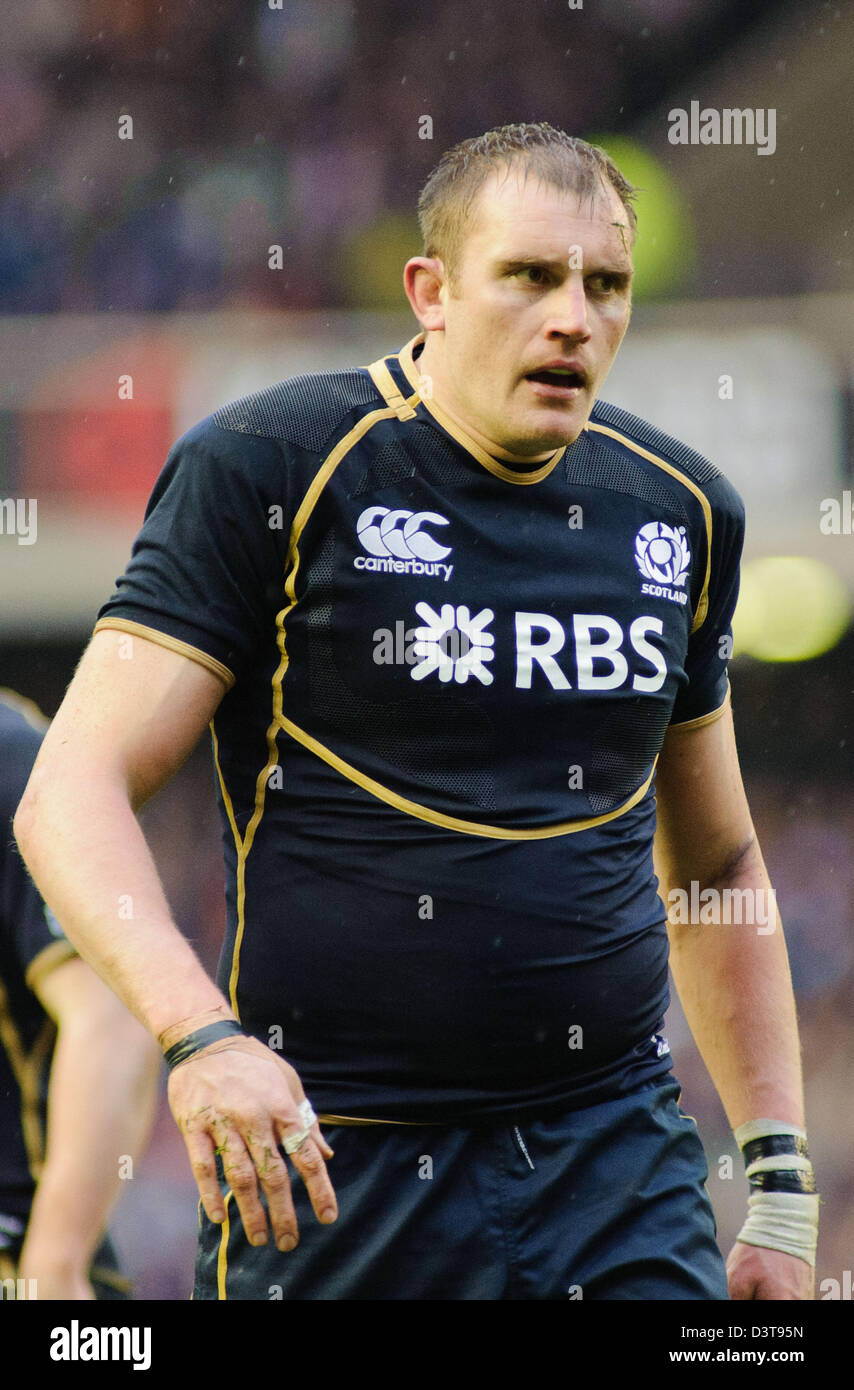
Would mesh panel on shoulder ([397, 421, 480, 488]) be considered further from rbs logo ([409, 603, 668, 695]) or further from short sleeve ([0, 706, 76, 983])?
short sleeve ([0, 706, 76, 983])

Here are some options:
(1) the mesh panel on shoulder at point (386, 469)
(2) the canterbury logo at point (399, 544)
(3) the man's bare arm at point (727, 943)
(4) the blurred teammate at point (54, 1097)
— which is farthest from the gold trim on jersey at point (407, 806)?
(4) the blurred teammate at point (54, 1097)

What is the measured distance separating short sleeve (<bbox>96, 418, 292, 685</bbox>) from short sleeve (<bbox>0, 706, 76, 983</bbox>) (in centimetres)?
84

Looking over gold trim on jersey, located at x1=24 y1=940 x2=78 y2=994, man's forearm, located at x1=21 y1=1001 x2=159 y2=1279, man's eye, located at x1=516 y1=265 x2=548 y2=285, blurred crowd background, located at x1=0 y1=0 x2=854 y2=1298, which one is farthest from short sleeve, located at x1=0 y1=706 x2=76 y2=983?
blurred crowd background, located at x1=0 y1=0 x2=854 y2=1298

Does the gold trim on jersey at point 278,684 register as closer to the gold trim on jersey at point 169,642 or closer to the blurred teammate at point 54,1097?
the gold trim on jersey at point 169,642

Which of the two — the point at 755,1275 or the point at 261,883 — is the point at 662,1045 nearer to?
the point at 755,1275

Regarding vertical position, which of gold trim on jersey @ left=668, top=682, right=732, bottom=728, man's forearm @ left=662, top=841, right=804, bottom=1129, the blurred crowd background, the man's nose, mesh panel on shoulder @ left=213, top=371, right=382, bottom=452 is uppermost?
the blurred crowd background

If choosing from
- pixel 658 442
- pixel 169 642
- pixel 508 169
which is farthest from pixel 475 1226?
pixel 508 169

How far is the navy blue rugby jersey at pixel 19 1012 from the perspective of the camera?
280 centimetres

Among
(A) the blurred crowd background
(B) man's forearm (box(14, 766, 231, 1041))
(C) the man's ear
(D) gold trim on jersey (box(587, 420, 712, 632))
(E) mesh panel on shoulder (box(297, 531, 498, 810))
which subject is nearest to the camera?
(B) man's forearm (box(14, 766, 231, 1041))

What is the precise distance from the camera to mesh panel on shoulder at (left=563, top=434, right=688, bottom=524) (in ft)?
7.94

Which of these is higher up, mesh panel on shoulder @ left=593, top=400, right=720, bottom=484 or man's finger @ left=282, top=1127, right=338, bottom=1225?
mesh panel on shoulder @ left=593, top=400, right=720, bottom=484

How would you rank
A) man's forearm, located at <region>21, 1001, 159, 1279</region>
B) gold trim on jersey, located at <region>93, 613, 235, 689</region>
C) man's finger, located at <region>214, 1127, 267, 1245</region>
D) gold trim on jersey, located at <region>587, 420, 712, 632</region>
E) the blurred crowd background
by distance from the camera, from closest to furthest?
man's finger, located at <region>214, 1127, 267, 1245</region> → gold trim on jersey, located at <region>93, 613, 235, 689</region> → gold trim on jersey, located at <region>587, 420, 712, 632</region> → man's forearm, located at <region>21, 1001, 159, 1279</region> → the blurred crowd background

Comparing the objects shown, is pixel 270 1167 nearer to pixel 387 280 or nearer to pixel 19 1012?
pixel 19 1012

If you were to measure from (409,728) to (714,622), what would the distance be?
2.06ft
